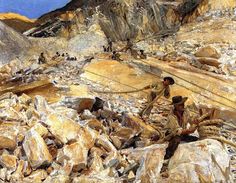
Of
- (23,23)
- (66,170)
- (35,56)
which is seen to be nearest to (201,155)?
(66,170)

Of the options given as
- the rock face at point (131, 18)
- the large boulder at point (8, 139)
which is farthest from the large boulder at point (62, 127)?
the rock face at point (131, 18)

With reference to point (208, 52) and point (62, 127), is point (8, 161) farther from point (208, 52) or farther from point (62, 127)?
point (208, 52)

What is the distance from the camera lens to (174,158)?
581 centimetres

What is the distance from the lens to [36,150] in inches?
252

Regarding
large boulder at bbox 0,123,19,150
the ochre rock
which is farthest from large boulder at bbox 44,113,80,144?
the ochre rock

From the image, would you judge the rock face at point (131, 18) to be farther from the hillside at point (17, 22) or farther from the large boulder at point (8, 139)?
the large boulder at point (8, 139)

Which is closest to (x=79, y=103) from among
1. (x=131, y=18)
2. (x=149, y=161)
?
(x=149, y=161)

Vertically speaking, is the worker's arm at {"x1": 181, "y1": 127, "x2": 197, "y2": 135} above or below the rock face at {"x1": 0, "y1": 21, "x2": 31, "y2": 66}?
below

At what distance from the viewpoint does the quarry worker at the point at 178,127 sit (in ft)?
21.4

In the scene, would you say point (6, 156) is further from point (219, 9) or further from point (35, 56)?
point (219, 9)

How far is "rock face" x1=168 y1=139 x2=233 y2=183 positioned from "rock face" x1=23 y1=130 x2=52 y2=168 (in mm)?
1573

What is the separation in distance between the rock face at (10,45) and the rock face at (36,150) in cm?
579

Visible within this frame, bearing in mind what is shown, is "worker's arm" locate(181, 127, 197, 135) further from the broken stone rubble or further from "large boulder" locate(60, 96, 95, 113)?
"large boulder" locate(60, 96, 95, 113)

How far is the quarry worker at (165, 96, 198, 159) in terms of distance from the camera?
6.53 metres
